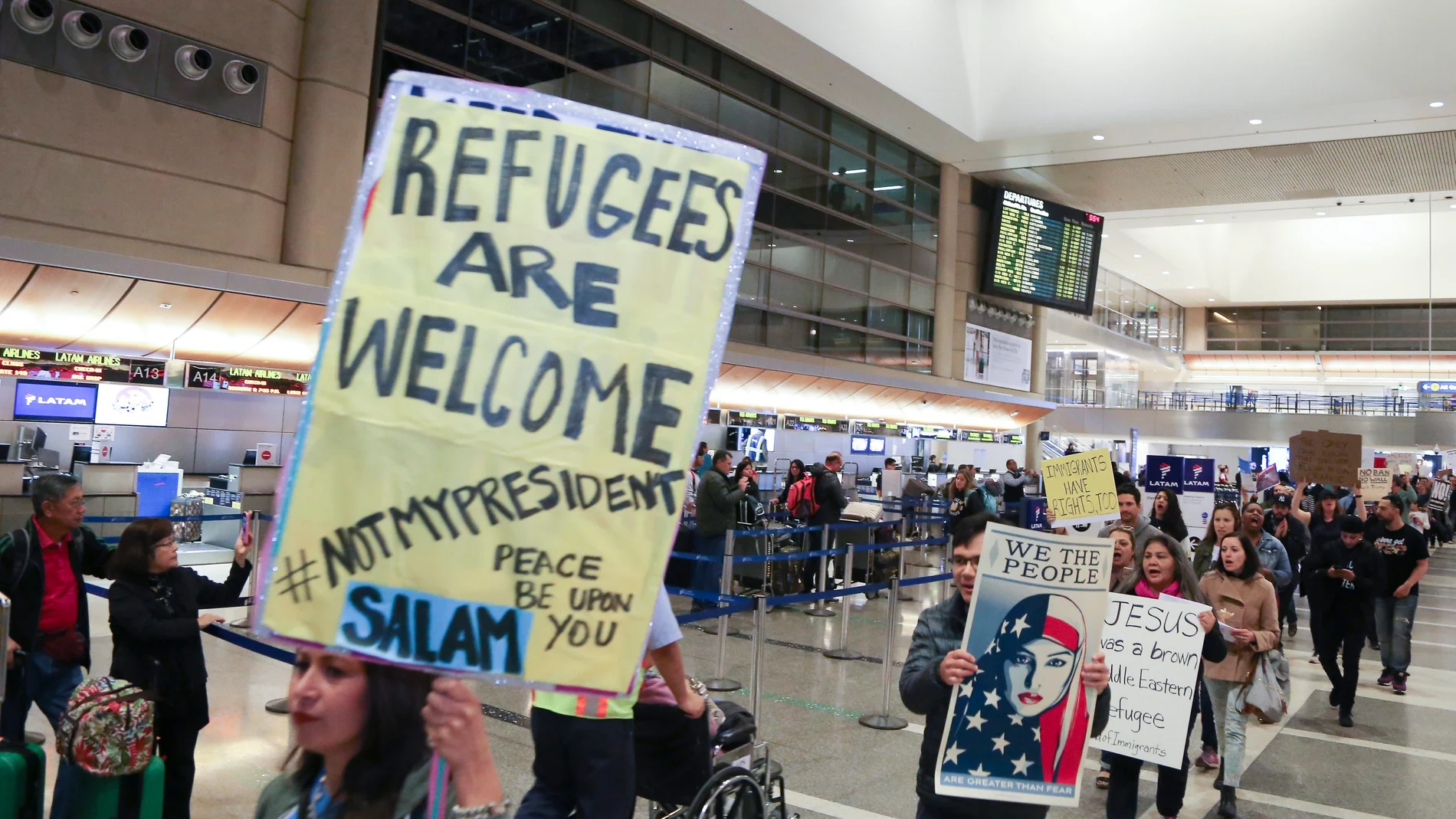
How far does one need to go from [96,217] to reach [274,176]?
1.77 metres

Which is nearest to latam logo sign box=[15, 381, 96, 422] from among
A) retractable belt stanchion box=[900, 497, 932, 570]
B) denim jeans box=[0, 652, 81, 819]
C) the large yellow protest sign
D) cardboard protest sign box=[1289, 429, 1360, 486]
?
denim jeans box=[0, 652, 81, 819]

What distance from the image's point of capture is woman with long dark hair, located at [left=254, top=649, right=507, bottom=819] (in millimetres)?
1604

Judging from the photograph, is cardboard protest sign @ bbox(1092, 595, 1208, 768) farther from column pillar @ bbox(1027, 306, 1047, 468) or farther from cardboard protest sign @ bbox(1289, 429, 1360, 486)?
column pillar @ bbox(1027, 306, 1047, 468)

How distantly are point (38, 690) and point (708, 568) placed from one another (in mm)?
6600

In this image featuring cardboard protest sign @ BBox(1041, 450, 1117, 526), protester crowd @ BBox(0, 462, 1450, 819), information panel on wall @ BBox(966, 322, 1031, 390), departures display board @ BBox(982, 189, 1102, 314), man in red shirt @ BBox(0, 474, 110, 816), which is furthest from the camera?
information panel on wall @ BBox(966, 322, 1031, 390)

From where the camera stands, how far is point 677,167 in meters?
1.74

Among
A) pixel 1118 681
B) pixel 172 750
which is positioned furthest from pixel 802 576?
pixel 172 750

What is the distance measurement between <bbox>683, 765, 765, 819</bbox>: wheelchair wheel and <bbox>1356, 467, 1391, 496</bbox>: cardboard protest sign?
16119mm

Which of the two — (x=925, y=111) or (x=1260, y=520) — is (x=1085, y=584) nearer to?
(x=1260, y=520)

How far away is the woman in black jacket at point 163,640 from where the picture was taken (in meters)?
3.89

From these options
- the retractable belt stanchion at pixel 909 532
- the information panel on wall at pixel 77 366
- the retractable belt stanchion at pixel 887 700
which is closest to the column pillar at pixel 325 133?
the information panel on wall at pixel 77 366

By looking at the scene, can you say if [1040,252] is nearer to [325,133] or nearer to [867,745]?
[325,133]

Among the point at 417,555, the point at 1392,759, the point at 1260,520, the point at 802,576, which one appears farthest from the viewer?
the point at 802,576

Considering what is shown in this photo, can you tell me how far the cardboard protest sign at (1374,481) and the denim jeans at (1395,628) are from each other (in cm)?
879
